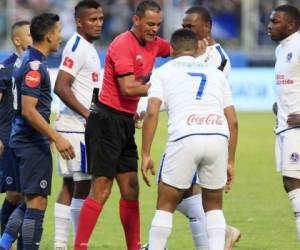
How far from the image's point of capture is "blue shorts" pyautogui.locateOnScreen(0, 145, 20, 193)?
30.6 ft

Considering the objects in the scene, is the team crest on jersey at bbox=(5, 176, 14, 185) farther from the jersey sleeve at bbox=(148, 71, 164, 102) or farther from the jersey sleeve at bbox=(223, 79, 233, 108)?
the jersey sleeve at bbox=(223, 79, 233, 108)

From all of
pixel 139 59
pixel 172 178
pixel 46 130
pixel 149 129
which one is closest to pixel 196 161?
pixel 172 178

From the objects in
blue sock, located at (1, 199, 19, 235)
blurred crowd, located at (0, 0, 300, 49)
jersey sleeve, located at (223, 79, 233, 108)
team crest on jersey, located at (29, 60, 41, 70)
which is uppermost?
blurred crowd, located at (0, 0, 300, 49)

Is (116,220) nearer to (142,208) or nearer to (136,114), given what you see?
(142,208)

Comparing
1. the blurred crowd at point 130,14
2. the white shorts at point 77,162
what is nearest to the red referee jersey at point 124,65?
the white shorts at point 77,162

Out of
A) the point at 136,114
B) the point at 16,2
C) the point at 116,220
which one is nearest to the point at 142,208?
the point at 116,220

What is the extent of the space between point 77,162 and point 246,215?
3.56 meters

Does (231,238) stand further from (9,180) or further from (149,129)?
(9,180)

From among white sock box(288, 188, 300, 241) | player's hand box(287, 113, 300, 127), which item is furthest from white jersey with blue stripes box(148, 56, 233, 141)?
white sock box(288, 188, 300, 241)

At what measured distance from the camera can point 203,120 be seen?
A: 8.29 metres

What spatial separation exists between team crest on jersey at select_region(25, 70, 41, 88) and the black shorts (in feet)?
2.81

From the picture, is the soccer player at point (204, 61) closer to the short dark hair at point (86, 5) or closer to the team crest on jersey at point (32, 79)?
the short dark hair at point (86, 5)

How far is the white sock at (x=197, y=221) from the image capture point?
9391 mm

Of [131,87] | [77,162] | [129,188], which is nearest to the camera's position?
[131,87]
